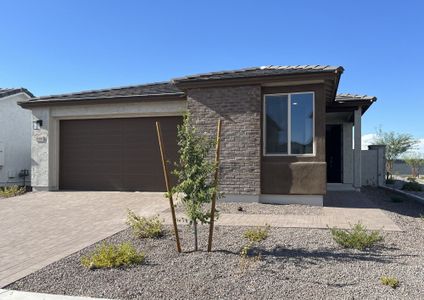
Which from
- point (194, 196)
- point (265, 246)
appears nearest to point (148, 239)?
point (194, 196)

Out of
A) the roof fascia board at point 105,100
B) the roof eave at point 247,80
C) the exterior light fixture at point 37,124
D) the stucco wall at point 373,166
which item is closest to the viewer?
the roof eave at point 247,80

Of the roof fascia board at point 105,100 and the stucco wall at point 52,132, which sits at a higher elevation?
the roof fascia board at point 105,100

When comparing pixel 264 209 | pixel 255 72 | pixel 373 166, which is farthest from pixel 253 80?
pixel 373 166

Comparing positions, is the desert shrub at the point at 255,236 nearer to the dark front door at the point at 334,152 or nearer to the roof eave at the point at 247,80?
the roof eave at the point at 247,80

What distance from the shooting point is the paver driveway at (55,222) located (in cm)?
642

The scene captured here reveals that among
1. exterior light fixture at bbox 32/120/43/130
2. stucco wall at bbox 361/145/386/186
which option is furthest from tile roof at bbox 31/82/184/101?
stucco wall at bbox 361/145/386/186

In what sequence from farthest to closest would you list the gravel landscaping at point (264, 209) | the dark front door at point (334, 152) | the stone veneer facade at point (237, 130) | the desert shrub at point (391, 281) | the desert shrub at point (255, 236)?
the dark front door at point (334, 152) < the stone veneer facade at point (237, 130) < the gravel landscaping at point (264, 209) < the desert shrub at point (255, 236) < the desert shrub at point (391, 281)

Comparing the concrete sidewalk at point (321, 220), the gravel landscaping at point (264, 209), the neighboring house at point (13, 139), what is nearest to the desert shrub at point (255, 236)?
the concrete sidewalk at point (321, 220)

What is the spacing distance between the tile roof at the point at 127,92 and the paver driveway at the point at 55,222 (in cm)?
368

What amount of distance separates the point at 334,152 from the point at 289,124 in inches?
272

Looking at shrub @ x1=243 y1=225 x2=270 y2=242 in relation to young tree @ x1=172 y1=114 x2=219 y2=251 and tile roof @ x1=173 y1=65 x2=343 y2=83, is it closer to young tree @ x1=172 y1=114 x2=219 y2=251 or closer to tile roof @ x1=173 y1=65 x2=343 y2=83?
young tree @ x1=172 y1=114 x2=219 y2=251

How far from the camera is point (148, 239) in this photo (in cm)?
736

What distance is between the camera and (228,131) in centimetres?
1164

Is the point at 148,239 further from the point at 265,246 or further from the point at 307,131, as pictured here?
Result: the point at 307,131
